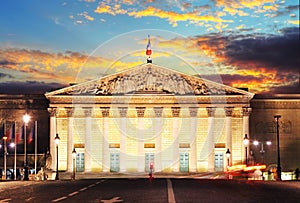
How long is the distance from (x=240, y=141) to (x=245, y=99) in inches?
208

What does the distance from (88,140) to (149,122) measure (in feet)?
24.5

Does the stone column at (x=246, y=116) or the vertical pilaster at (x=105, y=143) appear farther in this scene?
the vertical pilaster at (x=105, y=143)

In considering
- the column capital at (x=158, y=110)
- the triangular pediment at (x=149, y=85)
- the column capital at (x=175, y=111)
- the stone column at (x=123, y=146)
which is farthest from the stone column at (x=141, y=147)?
the triangular pediment at (x=149, y=85)

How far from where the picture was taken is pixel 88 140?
7856cm

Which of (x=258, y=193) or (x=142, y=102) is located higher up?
(x=142, y=102)

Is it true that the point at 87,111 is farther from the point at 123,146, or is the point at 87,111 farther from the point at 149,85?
the point at 149,85

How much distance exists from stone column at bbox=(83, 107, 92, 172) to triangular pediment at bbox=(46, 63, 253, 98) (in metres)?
2.42

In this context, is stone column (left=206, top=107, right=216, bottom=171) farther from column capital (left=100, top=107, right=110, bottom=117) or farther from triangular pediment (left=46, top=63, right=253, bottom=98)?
column capital (left=100, top=107, right=110, bottom=117)

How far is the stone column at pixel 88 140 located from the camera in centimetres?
7731

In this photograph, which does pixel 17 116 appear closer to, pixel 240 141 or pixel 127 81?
pixel 127 81

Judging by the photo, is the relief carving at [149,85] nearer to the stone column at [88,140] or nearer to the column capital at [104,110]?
the column capital at [104,110]

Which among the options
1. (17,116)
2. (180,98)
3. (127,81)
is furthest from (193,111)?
(17,116)

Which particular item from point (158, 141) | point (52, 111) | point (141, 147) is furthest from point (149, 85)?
point (52, 111)

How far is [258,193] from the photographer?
2541cm
